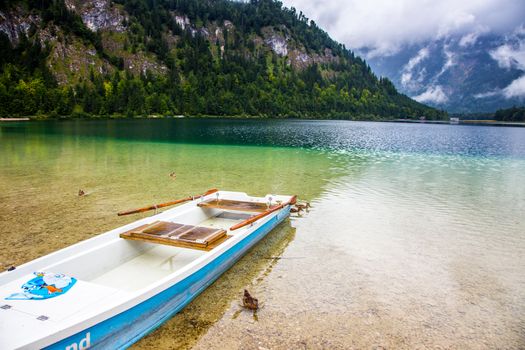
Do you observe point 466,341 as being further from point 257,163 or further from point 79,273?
point 257,163

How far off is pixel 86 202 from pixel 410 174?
75.2ft

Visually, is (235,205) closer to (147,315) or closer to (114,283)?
(114,283)

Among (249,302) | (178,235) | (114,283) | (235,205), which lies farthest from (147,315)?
(235,205)

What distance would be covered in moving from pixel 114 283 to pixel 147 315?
1942 mm

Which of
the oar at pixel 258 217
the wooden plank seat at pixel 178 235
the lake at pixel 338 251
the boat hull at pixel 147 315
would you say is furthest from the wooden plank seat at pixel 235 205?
the boat hull at pixel 147 315

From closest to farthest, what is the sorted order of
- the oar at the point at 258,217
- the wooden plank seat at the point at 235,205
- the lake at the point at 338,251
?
the lake at the point at 338,251 < the oar at the point at 258,217 < the wooden plank seat at the point at 235,205

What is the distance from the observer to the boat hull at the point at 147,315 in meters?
5.41

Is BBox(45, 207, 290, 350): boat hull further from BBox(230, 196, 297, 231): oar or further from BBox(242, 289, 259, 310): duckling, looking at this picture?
BBox(242, 289, 259, 310): duckling

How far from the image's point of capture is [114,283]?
8148mm

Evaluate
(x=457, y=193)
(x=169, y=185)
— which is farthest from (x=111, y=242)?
(x=457, y=193)

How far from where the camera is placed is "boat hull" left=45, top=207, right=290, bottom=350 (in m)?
5.41

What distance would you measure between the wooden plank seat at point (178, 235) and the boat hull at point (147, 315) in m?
0.52

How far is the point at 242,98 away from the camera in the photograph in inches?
7864

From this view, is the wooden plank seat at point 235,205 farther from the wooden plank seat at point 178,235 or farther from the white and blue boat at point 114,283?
the wooden plank seat at point 178,235
